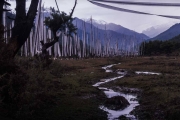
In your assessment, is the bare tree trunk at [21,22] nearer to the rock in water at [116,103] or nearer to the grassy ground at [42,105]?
the grassy ground at [42,105]

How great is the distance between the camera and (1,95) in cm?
1059

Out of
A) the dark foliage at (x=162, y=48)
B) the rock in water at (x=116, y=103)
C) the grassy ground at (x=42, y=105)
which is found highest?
the dark foliage at (x=162, y=48)

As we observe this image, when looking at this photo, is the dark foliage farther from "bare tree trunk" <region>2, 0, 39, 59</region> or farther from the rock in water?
"bare tree trunk" <region>2, 0, 39, 59</region>

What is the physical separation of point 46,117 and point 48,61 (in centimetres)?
1458

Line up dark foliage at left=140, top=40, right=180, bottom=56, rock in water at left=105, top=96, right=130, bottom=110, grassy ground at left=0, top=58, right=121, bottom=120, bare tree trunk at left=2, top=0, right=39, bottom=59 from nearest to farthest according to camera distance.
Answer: grassy ground at left=0, top=58, right=121, bottom=120, bare tree trunk at left=2, top=0, right=39, bottom=59, rock in water at left=105, top=96, right=130, bottom=110, dark foliage at left=140, top=40, right=180, bottom=56

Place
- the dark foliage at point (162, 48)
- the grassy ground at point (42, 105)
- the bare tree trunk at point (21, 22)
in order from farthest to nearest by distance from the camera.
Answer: the dark foliage at point (162, 48) → the bare tree trunk at point (21, 22) → the grassy ground at point (42, 105)

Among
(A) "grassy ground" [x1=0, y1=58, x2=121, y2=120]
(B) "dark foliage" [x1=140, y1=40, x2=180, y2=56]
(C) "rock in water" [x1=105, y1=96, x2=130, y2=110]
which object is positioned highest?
(B) "dark foliage" [x1=140, y1=40, x2=180, y2=56]

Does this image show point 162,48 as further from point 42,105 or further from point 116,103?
point 42,105

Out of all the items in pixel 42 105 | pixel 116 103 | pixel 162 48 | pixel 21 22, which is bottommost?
pixel 116 103

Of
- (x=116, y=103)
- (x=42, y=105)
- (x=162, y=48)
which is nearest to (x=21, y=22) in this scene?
(x=42, y=105)

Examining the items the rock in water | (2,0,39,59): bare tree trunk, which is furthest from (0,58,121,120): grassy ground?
(2,0,39,59): bare tree trunk

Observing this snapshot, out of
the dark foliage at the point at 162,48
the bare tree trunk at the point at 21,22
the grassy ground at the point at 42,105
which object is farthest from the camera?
the dark foliage at the point at 162,48

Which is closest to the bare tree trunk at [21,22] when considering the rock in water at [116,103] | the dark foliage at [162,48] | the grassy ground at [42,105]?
the grassy ground at [42,105]

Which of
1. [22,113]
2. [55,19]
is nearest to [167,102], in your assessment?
[22,113]
